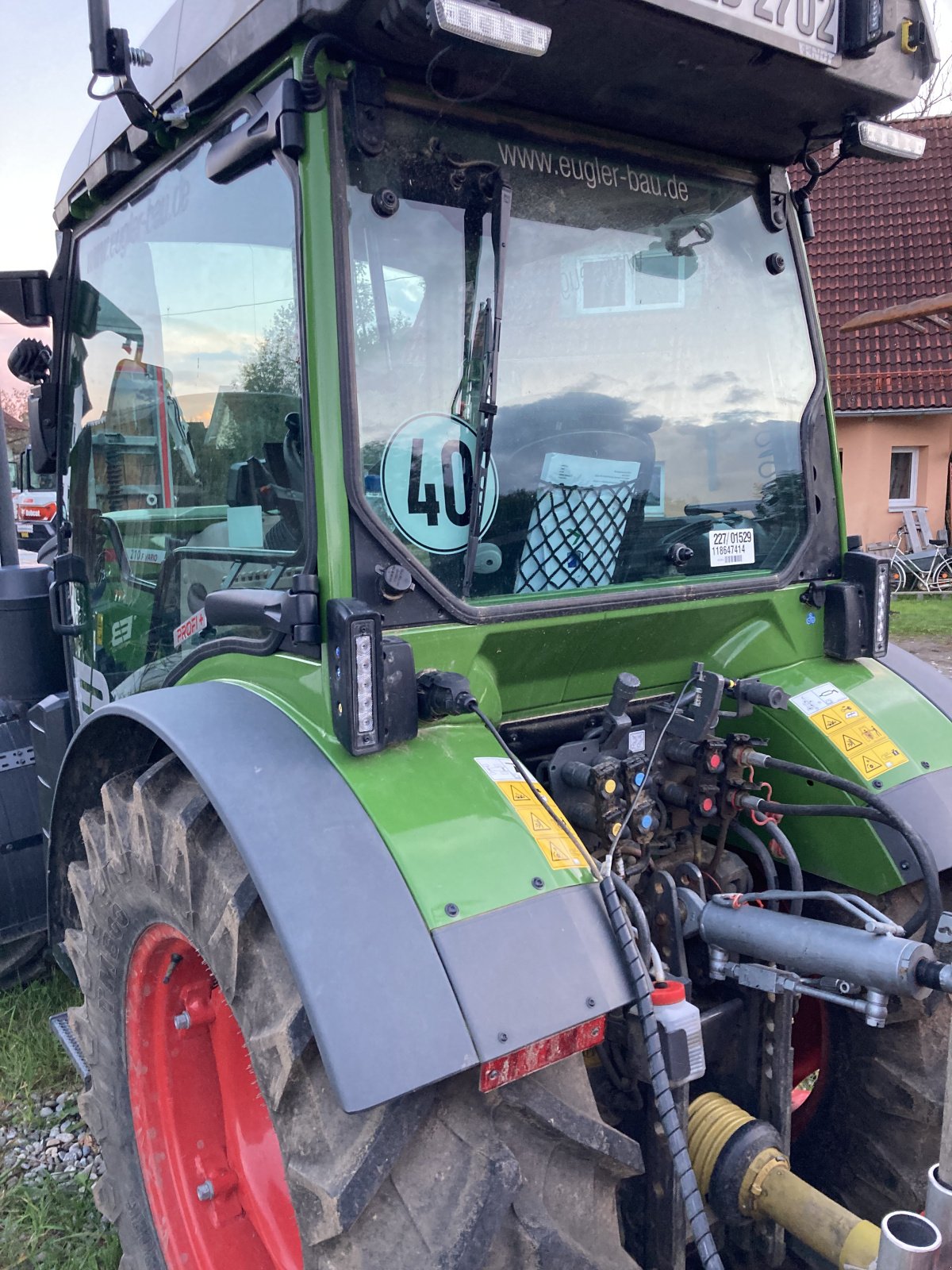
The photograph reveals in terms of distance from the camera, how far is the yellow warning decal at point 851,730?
224 centimetres

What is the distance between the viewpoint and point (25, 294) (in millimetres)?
2986

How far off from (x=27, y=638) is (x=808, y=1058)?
279cm

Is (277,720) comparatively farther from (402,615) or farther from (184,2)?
(184,2)

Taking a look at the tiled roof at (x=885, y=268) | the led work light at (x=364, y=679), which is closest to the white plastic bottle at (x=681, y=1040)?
the led work light at (x=364, y=679)

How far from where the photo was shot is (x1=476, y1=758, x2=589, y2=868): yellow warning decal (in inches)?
64.9

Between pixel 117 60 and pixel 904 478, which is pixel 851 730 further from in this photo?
pixel 904 478

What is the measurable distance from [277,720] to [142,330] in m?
1.27

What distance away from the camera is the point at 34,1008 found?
3.39 meters

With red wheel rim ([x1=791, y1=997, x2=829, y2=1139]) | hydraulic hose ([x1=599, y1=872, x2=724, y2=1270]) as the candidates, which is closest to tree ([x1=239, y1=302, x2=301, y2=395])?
hydraulic hose ([x1=599, y1=872, x2=724, y2=1270])

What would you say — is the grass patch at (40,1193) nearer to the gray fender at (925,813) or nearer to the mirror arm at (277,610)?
the mirror arm at (277,610)

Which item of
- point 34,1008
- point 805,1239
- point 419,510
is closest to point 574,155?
point 419,510

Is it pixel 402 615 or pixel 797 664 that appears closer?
pixel 402 615

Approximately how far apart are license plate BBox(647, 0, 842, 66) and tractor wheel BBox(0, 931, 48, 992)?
3.31 m

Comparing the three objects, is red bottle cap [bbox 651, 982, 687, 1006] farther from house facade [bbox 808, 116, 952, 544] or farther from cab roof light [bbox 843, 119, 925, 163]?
house facade [bbox 808, 116, 952, 544]
